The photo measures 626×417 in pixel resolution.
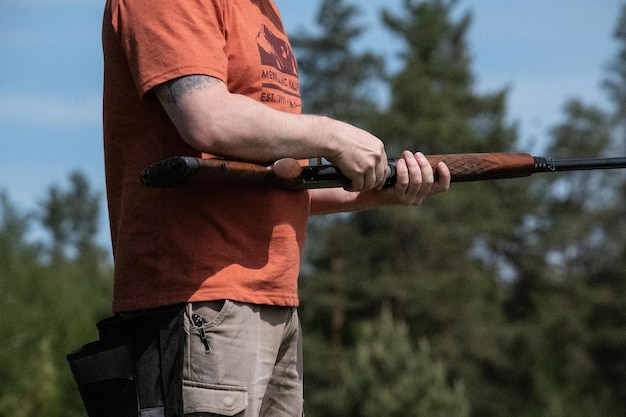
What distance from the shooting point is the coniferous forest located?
24219 mm

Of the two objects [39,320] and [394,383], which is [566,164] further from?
[394,383]

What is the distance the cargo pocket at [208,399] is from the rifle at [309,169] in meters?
0.52

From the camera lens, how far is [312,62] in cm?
2756

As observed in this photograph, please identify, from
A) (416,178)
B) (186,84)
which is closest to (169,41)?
(186,84)

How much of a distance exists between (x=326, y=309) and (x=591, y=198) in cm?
1363

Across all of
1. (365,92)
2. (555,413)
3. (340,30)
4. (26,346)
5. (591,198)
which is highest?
(340,30)

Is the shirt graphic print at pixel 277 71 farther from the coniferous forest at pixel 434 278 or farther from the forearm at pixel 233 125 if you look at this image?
the coniferous forest at pixel 434 278

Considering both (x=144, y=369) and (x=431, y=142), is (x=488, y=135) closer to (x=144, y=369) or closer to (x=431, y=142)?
(x=431, y=142)

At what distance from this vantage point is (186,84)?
2.46 meters

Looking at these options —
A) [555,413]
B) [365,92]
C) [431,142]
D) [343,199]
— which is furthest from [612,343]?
[343,199]

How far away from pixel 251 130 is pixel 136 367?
2.21ft

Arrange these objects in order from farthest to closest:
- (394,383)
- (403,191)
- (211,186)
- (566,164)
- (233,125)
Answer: (394,383) < (566,164) < (403,191) < (211,186) < (233,125)

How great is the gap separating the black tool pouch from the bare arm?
0.44 meters

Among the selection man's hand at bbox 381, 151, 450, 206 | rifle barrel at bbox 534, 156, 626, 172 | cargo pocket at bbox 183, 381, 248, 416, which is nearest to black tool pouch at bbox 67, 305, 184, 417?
cargo pocket at bbox 183, 381, 248, 416
